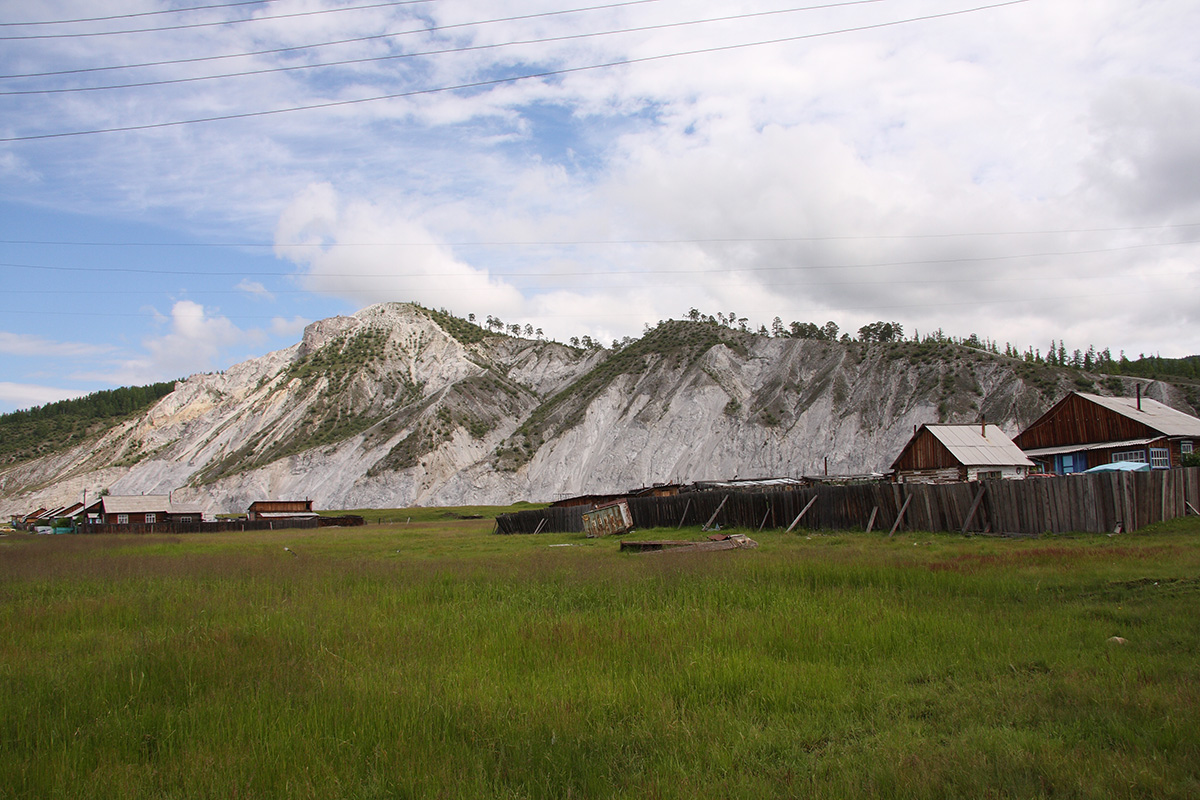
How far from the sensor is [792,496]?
87.9 feet

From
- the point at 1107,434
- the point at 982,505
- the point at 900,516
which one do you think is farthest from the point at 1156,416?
the point at 900,516

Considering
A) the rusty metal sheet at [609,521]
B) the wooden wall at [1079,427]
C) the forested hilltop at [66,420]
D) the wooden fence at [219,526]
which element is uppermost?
the forested hilltop at [66,420]

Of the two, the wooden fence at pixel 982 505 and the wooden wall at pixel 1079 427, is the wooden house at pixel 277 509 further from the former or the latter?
the wooden wall at pixel 1079 427

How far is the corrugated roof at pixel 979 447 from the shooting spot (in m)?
35.6

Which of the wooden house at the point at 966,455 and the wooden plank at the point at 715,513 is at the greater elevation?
the wooden house at the point at 966,455

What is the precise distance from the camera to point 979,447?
1431 inches

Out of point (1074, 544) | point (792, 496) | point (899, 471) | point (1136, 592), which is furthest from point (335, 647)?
point (899, 471)

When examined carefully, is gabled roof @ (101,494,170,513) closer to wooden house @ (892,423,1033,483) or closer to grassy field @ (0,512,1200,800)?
grassy field @ (0,512,1200,800)

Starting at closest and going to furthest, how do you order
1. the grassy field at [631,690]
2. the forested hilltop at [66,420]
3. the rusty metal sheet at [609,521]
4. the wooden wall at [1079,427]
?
the grassy field at [631,690] → the rusty metal sheet at [609,521] → the wooden wall at [1079,427] → the forested hilltop at [66,420]

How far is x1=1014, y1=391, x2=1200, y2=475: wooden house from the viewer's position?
33344 millimetres

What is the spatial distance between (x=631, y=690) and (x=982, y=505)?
18.4 m

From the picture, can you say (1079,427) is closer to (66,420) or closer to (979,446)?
(979,446)

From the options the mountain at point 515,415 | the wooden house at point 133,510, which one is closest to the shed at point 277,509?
the wooden house at point 133,510

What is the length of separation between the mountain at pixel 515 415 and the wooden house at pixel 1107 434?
1702 centimetres
